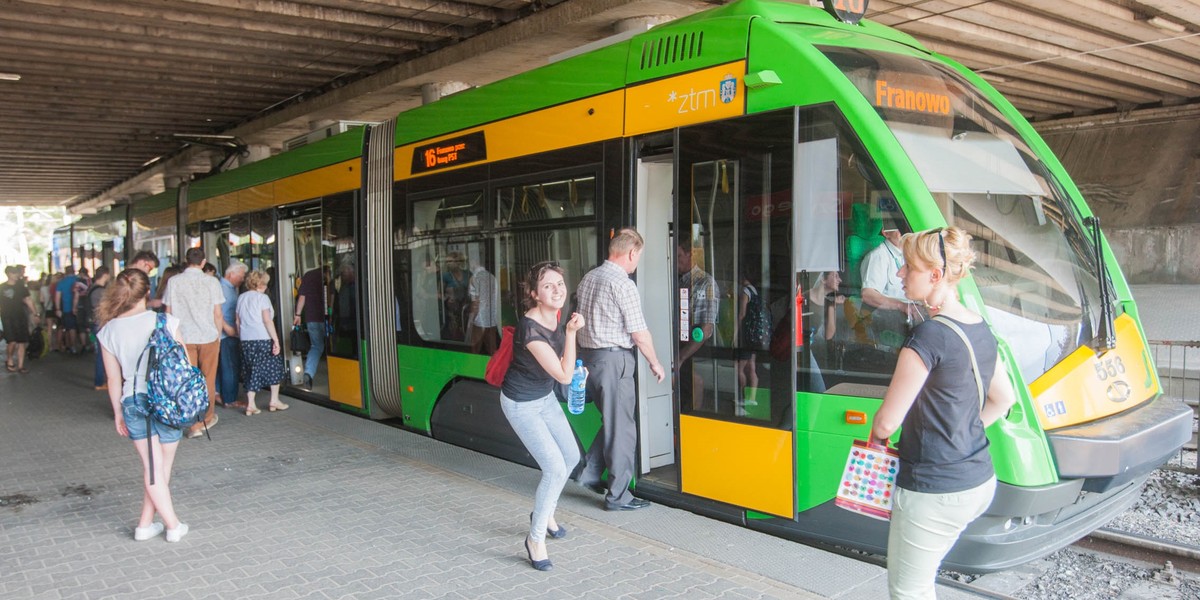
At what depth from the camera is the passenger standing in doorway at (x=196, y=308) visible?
28.0ft

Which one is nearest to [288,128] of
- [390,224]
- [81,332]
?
[81,332]

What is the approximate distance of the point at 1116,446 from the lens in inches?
156

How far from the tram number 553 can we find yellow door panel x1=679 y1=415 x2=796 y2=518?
1562 mm

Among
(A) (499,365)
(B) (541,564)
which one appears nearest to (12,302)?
(A) (499,365)

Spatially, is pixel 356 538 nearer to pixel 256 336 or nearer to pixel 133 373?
pixel 133 373

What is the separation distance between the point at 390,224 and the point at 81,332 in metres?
12.8

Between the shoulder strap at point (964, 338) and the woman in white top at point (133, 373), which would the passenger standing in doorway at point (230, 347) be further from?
the shoulder strap at point (964, 338)

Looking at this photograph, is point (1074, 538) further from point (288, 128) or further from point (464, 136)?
point (288, 128)

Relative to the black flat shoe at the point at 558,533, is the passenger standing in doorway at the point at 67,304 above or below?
above

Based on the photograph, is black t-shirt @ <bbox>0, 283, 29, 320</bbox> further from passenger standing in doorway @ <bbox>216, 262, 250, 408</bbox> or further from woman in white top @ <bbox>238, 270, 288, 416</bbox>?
woman in white top @ <bbox>238, 270, 288, 416</bbox>

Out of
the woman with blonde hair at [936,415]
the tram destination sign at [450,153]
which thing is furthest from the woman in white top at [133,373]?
the woman with blonde hair at [936,415]

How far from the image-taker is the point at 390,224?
8.12 metres

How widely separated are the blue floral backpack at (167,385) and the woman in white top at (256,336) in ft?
14.3

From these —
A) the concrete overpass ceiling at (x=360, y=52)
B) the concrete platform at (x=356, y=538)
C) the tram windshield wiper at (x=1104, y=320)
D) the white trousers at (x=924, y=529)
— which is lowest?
the concrete platform at (x=356, y=538)
